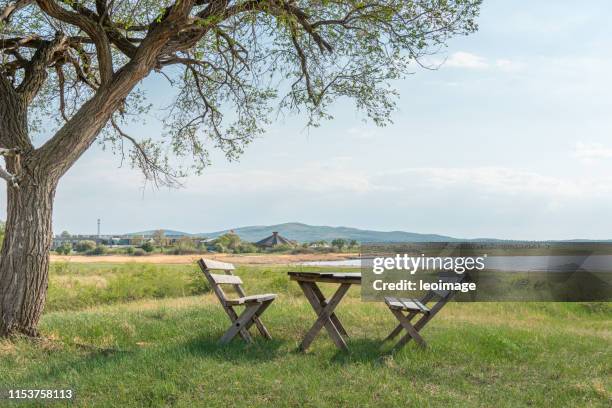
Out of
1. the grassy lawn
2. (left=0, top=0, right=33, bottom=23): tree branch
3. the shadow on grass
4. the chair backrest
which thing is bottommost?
the grassy lawn

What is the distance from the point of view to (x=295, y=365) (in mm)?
6055

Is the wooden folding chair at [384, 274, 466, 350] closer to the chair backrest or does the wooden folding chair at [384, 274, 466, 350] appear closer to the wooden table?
the wooden table

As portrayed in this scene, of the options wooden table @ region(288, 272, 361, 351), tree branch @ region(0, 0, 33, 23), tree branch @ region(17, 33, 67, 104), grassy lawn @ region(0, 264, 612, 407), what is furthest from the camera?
tree branch @ region(17, 33, 67, 104)

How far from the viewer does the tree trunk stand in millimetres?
7469

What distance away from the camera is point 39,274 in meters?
7.57

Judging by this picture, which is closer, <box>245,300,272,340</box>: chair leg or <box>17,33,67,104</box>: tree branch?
<box>245,300,272,340</box>: chair leg

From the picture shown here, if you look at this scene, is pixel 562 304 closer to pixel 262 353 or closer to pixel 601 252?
pixel 601 252

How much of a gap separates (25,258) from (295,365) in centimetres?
390

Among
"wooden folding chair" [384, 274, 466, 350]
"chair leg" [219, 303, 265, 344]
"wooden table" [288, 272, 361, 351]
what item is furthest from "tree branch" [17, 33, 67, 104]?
"wooden folding chair" [384, 274, 466, 350]

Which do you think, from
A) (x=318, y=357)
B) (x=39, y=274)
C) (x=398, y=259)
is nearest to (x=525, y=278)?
(x=398, y=259)

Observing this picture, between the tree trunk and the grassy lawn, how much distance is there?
1.16 ft

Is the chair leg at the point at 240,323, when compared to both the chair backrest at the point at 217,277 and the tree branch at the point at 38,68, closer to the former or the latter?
the chair backrest at the point at 217,277

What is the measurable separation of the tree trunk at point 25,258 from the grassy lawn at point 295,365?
1.16 feet

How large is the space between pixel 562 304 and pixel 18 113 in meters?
14.2
